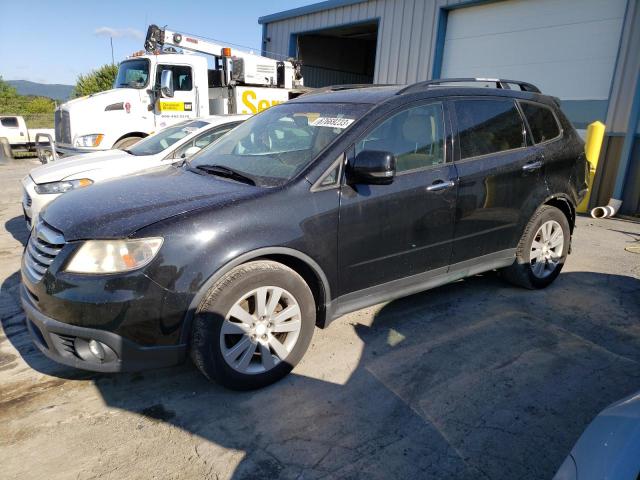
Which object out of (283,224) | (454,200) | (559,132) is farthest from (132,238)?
(559,132)

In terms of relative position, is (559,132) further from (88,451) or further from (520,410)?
(88,451)

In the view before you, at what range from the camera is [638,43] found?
8.17 m

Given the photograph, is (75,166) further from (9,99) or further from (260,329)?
(9,99)

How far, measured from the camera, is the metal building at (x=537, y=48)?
27.9 feet

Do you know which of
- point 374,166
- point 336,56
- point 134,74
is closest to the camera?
point 374,166

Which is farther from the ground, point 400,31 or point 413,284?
point 400,31

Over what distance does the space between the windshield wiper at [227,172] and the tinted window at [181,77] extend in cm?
A: 796

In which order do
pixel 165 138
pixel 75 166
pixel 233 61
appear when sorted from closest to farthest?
pixel 75 166, pixel 165 138, pixel 233 61

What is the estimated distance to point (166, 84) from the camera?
10000 millimetres

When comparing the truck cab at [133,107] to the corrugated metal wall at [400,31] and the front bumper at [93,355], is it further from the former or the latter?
the front bumper at [93,355]

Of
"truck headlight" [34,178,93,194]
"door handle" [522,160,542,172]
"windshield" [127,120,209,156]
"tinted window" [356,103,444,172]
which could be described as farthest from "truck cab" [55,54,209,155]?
"door handle" [522,160,542,172]

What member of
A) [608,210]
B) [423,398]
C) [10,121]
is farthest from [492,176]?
[10,121]

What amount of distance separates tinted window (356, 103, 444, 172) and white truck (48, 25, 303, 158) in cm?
756

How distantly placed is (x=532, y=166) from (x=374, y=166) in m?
1.86
